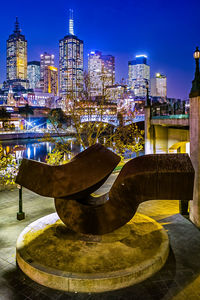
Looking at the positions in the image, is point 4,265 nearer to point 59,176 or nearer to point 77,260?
point 77,260

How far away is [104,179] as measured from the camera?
7234 mm

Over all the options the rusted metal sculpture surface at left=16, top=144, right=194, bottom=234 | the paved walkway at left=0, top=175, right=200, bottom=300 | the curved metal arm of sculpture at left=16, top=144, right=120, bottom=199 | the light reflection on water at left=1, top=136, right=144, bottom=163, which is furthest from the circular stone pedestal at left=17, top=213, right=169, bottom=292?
the light reflection on water at left=1, top=136, right=144, bottom=163

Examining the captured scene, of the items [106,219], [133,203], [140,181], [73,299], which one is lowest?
[73,299]

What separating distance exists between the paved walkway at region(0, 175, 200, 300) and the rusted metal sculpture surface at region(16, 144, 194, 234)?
179cm

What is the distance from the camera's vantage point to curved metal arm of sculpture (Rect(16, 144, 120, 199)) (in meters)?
6.81

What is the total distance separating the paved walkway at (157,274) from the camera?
6031mm

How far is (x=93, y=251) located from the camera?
292 inches

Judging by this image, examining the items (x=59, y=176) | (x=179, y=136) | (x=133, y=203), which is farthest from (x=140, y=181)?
(x=179, y=136)

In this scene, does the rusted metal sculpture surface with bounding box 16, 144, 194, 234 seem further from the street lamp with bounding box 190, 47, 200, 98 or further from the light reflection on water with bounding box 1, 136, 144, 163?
the light reflection on water with bounding box 1, 136, 144, 163

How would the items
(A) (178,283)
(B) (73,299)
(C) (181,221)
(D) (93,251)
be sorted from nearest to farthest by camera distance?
(B) (73,299) → (A) (178,283) → (D) (93,251) → (C) (181,221)

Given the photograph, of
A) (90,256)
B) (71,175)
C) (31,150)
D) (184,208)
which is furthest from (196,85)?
(31,150)

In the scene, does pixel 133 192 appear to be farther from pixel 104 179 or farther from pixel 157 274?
pixel 157 274

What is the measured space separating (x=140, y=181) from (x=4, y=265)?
4.53 metres

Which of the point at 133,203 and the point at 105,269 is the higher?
the point at 133,203
